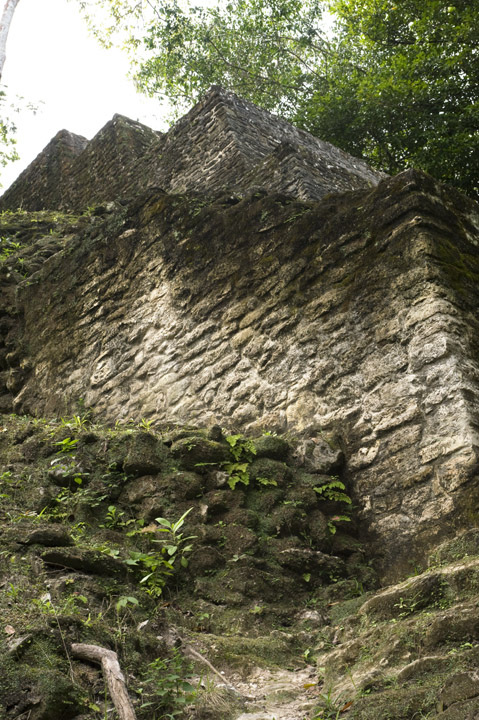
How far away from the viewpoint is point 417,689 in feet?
7.06

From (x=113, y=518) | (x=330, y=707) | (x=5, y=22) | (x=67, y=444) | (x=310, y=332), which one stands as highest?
(x=5, y=22)

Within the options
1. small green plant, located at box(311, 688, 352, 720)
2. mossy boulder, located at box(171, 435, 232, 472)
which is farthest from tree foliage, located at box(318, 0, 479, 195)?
small green plant, located at box(311, 688, 352, 720)

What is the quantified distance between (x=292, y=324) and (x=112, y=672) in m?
2.92

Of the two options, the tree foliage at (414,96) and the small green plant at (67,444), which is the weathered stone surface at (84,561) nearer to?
the small green plant at (67,444)

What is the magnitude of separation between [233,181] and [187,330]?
9.91 feet

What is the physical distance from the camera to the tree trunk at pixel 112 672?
202 centimetres

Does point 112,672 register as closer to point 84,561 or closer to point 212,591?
point 84,561

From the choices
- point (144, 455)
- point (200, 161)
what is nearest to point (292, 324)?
point (144, 455)

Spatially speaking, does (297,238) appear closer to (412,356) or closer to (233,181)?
(412,356)


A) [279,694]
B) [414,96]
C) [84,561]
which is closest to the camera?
[279,694]

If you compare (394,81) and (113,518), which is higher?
(394,81)

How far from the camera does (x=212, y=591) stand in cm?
333

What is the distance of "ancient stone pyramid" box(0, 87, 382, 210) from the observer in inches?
279

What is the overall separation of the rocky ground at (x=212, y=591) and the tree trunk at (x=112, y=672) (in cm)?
4
